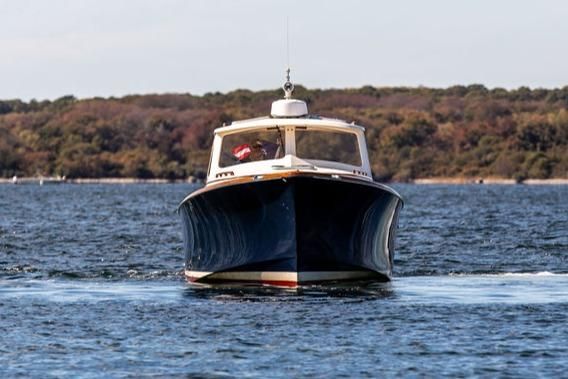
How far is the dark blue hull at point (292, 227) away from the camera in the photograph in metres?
33.3

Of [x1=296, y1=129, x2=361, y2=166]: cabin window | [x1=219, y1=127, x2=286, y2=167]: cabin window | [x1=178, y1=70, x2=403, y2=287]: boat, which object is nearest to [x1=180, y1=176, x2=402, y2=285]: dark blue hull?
[x1=178, y1=70, x2=403, y2=287]: boat

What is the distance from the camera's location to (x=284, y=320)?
2906 centimetres

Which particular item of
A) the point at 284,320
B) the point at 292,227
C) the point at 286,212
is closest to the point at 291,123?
the point at 286,212

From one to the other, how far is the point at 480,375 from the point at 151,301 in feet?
34.0

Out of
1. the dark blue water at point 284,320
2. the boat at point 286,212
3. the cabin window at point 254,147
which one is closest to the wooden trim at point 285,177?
the boat at point 286,212

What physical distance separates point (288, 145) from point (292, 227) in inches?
116

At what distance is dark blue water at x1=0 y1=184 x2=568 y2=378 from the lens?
2461cm

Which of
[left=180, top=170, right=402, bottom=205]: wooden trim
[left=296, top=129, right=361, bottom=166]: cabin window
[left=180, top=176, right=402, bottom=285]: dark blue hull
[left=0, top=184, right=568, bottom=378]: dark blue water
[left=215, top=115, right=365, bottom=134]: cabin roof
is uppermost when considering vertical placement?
[left=215, top=115, right=365, bottom=134]: cabin roof

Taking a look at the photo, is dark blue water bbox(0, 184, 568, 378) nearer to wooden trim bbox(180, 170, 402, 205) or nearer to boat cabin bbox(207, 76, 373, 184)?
wooden trim bbox(180, 170, 402, 205)

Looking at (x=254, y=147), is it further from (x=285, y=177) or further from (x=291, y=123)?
(x=285, y=177)

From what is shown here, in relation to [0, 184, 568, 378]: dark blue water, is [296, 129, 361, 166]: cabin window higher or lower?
higher

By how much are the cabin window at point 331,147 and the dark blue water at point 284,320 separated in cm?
279

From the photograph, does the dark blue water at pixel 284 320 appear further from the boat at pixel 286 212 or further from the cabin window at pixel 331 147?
the cabin window at pixel 331 147

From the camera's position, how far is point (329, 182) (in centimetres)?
3325
